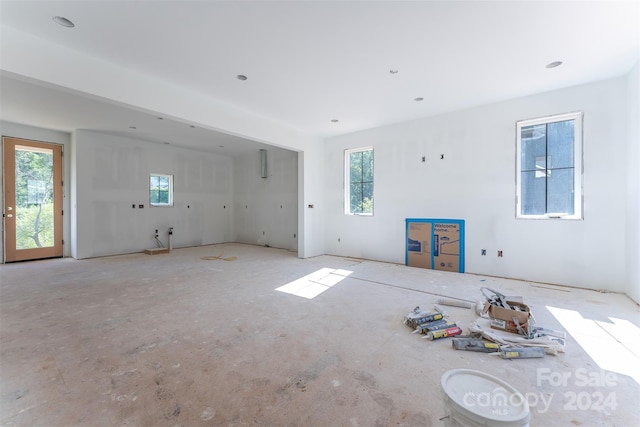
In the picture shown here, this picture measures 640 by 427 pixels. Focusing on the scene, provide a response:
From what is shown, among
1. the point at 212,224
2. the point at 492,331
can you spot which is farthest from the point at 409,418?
the point at 212,224

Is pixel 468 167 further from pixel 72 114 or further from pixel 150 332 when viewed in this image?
pixel 72 114

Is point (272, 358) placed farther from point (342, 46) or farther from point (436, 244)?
point (436, 244)

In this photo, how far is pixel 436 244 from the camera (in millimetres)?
5465

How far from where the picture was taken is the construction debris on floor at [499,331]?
2352 millimetres

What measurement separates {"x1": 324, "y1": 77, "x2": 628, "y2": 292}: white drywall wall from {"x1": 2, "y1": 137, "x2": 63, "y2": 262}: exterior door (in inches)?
275

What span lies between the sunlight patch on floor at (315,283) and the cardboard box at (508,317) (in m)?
2.17

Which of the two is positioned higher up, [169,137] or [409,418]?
[169,137]

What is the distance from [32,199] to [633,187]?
1134 cm

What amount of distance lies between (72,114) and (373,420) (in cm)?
720

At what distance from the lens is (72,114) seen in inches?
210

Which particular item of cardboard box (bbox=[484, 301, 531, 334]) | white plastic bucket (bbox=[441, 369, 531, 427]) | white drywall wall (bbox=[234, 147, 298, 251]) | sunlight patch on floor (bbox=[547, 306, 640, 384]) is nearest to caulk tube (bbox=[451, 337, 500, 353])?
cardboard box (bbox=[484, 301, 531, 334])

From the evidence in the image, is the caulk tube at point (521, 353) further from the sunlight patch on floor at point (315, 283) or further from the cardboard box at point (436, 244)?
the cardboard box at point (436, 244)

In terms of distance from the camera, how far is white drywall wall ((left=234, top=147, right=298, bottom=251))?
27.6 feet

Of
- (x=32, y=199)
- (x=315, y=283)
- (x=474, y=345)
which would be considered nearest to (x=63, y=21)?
(x=315, y=283)
